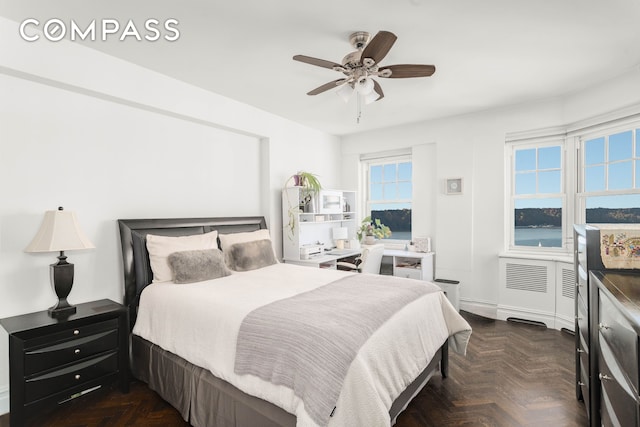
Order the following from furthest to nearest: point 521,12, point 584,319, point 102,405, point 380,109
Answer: point 380,109, point 102,405, point 521,12, point 584,319

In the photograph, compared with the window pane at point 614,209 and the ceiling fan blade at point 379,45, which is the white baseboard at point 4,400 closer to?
the ceiling fan blade at point 379,45

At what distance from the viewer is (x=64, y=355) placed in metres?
2.24

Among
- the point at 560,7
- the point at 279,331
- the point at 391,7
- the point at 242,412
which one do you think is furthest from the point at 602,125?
the point at 242,412

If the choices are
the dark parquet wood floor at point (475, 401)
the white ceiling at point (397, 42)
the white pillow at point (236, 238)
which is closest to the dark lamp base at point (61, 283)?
the dark parquet wood floor at point (475, 401)

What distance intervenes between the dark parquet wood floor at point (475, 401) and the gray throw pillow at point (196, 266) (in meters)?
0.93

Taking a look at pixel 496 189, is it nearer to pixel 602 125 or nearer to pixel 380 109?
pixel 602 125

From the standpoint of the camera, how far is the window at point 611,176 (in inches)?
134

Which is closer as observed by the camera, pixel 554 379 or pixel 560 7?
pixel 560 7

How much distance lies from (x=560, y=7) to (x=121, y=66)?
340cm

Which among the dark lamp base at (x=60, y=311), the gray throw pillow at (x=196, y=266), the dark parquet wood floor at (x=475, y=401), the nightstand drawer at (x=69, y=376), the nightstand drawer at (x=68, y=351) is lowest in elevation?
the dark parquet wood floor at (x=475, y=401)

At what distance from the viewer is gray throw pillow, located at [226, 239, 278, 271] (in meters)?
3.43

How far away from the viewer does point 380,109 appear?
169 inches

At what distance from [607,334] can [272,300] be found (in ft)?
5.89

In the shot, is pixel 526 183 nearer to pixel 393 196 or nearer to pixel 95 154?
pixel 393 196
